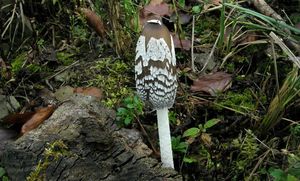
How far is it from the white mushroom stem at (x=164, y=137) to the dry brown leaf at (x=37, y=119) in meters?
0.54

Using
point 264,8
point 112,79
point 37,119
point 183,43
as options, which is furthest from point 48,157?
point 264,8

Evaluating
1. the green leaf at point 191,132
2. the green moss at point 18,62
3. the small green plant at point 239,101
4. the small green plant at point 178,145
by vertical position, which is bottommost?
the small green plant at point 178,145

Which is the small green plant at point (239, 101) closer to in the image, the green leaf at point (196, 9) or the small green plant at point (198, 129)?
the small green plant at point (198, 129)

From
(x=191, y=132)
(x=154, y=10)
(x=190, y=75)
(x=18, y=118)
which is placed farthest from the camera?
(x=154, y=10)

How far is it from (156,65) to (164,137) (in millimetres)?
349

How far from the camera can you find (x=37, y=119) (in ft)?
7.72

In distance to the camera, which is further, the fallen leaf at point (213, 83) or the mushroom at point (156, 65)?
the fallen leaf at point (213, 83)

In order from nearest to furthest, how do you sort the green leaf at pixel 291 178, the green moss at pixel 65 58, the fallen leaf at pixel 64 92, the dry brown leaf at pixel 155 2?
the green leaf at pixel 291 178 < the fallen leaf at pixel 64 92 < the green moss at pixel 65 58 < the dry brown leaf at pixel 155 2

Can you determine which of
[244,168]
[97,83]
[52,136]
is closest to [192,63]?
[97,83]

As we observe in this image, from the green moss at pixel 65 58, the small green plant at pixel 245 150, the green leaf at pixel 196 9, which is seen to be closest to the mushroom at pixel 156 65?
the small green plant at pixel 245 150

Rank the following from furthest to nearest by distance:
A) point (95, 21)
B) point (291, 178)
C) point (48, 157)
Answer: point (95, 21), point (48, 157), point (291, 178)

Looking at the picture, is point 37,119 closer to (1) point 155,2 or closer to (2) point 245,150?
(2) point 245,150

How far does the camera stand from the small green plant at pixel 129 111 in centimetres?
232

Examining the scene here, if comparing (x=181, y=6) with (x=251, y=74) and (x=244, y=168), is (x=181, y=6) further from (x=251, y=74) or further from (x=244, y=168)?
(x=244, y=168)
